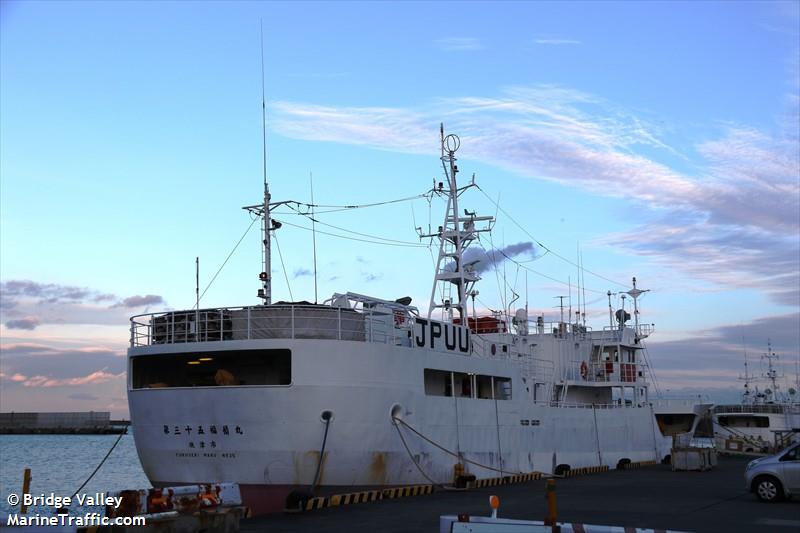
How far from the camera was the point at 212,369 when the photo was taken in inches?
941

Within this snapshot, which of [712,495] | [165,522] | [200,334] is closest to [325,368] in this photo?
[200,334]

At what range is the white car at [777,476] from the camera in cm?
2061

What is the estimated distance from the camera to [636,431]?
40344mm

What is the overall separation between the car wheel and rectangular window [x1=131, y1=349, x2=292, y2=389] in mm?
12069

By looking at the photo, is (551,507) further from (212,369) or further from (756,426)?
(756,426)

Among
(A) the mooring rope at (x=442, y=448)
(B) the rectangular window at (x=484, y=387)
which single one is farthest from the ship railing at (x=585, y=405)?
(A) the mooring rope at (x=442, y=448)

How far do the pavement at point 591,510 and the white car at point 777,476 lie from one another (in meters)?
0.32

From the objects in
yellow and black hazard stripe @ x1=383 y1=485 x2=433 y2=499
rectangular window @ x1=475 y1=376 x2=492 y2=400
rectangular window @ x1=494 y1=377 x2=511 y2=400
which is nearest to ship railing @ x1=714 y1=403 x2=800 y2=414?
rectangular window @ x1=494 y1=377 x2=511 y2=400

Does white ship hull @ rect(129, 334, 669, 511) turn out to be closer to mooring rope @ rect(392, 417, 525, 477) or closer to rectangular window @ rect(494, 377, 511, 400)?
mooring rope @ rect(392, 417, 525, 477)

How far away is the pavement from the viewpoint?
17.0m

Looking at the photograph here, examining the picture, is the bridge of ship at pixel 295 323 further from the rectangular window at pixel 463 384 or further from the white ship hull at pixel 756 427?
the white ship hull at pixel 756 427

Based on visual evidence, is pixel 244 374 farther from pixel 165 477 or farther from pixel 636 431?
pixel 636 431

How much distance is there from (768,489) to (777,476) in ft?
1.62

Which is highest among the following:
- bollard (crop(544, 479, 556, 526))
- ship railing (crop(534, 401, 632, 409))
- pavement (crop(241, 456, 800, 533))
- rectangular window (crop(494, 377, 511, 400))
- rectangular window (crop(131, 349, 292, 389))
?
rectangular window (crop(131, 349, 292, 389))
